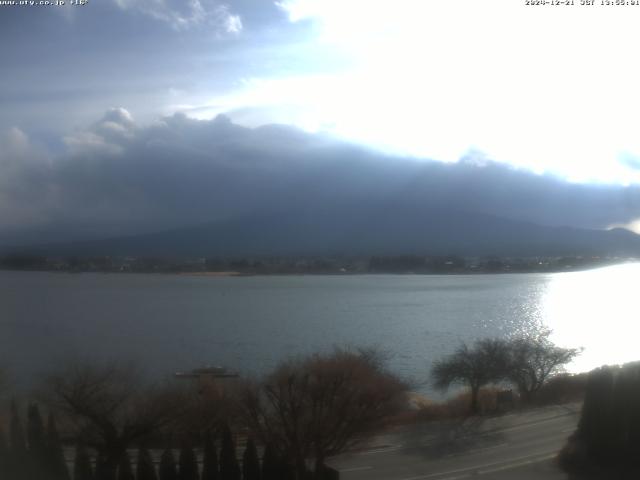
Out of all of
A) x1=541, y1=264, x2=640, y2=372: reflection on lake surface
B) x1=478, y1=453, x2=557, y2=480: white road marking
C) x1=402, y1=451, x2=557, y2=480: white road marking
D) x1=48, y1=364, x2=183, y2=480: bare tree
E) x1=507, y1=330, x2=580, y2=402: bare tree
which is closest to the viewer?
x1=48, y1=364, x2=183, y2=480: bare tree

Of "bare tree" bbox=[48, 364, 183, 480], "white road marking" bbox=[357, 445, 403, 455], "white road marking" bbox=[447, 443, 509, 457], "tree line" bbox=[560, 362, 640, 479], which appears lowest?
"white road marking" bbox=[447, 443, 509, 457]

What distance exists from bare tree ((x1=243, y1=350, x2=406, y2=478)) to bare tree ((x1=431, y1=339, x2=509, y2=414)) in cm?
574

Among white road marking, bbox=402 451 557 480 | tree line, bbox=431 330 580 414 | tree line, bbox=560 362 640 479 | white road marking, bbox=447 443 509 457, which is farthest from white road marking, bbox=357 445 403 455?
tree line, bbox=431 330 580 414

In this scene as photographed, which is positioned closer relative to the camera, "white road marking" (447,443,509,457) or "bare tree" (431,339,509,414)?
"white road marking" (447,443,509,457)

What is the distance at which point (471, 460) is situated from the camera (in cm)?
839

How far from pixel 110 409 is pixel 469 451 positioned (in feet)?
14.8

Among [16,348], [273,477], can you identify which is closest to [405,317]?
[16,348]

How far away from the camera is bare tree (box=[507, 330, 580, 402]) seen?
14195 millimetres

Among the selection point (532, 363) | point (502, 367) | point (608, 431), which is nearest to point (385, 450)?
point (608, 431)

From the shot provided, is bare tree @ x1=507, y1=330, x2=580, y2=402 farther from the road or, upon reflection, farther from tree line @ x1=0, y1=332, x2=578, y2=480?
tree line @ x1=0, y1=332, x2=578, y2=480

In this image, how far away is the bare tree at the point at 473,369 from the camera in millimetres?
13930

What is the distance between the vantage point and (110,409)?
8016 mm

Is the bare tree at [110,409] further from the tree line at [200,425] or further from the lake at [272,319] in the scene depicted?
the lake at [272,319]

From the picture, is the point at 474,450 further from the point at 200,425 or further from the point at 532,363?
the point at 532,363
